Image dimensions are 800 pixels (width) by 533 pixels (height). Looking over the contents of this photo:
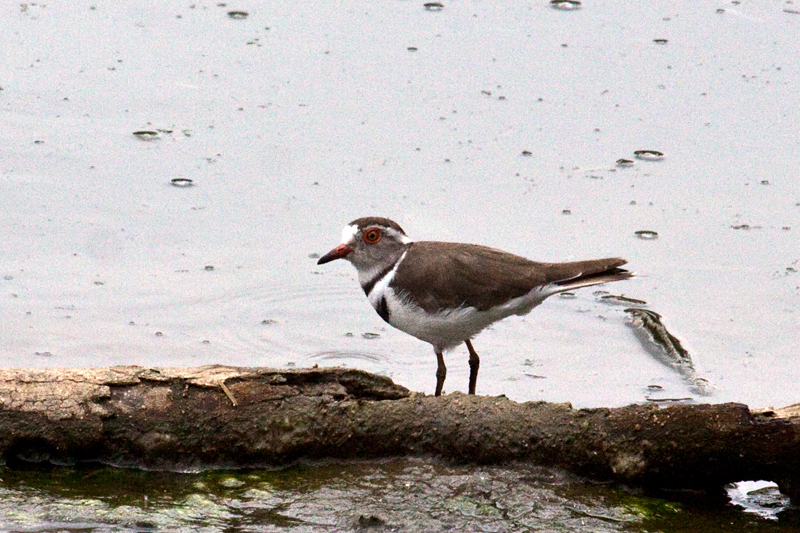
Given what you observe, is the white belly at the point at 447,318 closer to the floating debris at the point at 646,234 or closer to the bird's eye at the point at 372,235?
the bird's eye at the point at 372,235

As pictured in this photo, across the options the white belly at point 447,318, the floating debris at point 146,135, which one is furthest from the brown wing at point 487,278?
the floating debris at point 146,135

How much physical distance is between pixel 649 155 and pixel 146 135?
426 cm

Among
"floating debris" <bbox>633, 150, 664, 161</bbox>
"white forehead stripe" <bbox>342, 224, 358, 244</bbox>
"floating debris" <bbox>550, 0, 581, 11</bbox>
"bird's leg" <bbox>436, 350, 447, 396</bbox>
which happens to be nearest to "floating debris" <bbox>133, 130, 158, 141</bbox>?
"white forehead stripe" <bbox>342, 224, 358, 244</bbox>

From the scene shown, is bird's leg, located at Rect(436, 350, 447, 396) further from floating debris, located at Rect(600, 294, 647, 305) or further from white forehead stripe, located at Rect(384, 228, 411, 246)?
floating debris, located at Rect(600, 294, 647, 305)

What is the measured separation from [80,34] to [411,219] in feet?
14.5

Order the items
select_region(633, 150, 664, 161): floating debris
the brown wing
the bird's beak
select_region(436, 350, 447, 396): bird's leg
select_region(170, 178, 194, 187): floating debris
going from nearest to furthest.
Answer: the brown wing < select_region(436, 350, 447, 396): bird's leg < the bird's beak < select_region(170, 178, 194, 187): floating debris < select_region(633, 150, 664, 161): floating debris

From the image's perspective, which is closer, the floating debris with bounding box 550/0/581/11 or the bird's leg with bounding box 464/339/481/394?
the bird's leg with bounding box 464/339/481/394

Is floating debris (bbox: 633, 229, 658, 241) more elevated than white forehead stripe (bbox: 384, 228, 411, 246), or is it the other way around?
white forehead stripe (bbox: 384, 228, 411, 246)

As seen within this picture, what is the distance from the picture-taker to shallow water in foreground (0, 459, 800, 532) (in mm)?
4984

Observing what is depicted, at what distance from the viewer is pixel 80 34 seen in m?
11.6

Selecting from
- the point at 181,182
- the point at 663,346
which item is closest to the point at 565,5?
the point at 181,182

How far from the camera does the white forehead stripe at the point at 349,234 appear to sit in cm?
772

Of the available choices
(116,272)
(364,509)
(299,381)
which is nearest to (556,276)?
(299,381)

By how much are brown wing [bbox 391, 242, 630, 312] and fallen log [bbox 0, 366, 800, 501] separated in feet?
5.32
